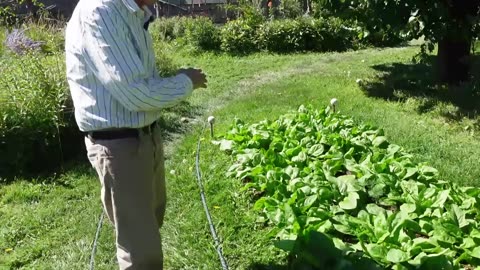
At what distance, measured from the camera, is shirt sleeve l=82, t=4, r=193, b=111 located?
2.12 m

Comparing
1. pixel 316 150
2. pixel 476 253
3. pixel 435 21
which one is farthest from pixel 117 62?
pixel 435 21

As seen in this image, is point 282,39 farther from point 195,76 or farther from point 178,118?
point 195,76

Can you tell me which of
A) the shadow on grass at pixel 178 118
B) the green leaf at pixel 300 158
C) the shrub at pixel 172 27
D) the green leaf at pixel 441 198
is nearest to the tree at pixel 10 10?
the shadow on grass at pixel 178 118

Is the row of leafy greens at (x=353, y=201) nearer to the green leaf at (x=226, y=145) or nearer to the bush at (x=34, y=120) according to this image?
the green leaf at (x=226, y=145)

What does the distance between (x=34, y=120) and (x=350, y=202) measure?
3.63m

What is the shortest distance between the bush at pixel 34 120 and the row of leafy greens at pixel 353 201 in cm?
199

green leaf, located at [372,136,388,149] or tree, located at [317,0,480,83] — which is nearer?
green leaf, located at [372,136,388,149]

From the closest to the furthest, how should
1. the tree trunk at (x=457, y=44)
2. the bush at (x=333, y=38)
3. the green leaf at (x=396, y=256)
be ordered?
the green leaf at (x=396, y=256)
the tree trunk at (x=457, y=44)
the bush at (x=333, y=38)

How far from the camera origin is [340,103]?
7160mm

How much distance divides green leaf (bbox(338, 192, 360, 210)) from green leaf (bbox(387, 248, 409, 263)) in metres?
0.60

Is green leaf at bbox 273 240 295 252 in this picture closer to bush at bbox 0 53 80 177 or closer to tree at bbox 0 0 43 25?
bush at bbox 0 53 80 177

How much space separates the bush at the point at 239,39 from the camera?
14695mm

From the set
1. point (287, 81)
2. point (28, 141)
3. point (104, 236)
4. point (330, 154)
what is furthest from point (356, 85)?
point (104, 236)

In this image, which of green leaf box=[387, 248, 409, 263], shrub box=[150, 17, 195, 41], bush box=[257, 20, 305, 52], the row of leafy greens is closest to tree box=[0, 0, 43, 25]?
the row of leafy greens
